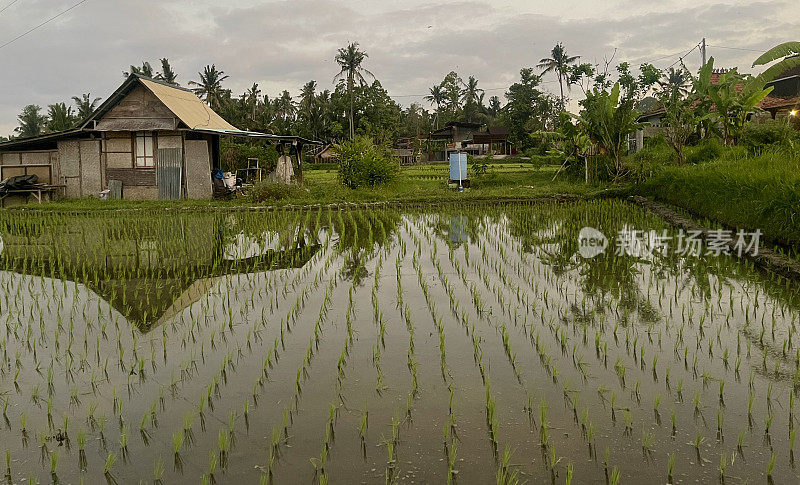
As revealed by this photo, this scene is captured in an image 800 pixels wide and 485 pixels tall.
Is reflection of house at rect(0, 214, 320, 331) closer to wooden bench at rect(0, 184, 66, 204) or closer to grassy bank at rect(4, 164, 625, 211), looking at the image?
grassy bank at rect(4, 164, 625, 211)

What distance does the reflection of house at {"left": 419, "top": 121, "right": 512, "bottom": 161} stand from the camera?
47938 mm

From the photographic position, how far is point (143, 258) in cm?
862

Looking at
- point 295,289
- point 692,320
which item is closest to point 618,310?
point 692,320

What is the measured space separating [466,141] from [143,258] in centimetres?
4132

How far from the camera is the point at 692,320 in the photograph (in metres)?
5.21

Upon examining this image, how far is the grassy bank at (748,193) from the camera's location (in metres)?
7.99

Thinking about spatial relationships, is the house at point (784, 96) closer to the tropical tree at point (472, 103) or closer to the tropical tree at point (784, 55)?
the tropical tree at point (784, 55)

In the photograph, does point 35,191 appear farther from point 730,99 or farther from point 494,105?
point 494,105

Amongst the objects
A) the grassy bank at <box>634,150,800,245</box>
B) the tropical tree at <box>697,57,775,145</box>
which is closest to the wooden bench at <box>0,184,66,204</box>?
the grassy bank at <box>634,150,800,245</box>

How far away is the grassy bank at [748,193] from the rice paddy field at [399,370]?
1.05 metres

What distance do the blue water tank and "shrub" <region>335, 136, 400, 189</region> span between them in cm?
174

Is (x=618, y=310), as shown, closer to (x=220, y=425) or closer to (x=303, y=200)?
(x=220, y=425)

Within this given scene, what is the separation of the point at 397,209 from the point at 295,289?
8744 mm

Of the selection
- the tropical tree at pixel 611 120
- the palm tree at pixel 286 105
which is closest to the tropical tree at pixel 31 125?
the palm tree at pixel 286 105
